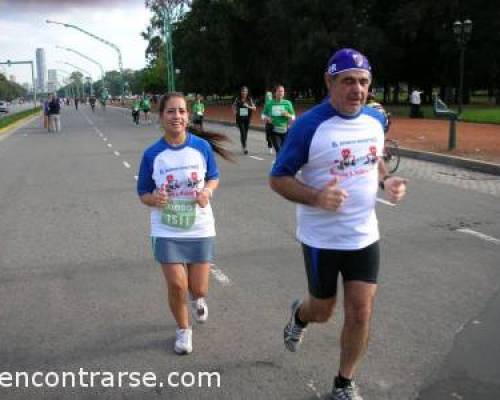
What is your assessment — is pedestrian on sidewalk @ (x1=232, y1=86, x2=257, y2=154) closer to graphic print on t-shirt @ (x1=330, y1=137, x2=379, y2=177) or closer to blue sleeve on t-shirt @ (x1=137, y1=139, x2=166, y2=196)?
blue sleeve on t-shirt @ (x1=137, y1=139, x2=166, y2=196)

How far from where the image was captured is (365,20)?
152 feet

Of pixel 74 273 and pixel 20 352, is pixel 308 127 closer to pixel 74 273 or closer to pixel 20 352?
pixel 20 352

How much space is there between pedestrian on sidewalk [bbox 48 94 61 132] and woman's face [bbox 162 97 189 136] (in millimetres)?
28514

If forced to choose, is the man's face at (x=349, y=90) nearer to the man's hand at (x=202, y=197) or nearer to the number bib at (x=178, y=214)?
the man's hand at (x=202, y=197)

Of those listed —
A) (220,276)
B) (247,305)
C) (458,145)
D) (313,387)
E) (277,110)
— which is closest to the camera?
(313,387)

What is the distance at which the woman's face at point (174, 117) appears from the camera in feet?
13.1

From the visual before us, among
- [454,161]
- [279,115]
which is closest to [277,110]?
[279,115]

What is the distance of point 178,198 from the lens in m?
4.03

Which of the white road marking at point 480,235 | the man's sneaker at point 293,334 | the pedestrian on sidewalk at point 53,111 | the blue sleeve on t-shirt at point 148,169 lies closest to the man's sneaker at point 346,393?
the man's sneaker at point 293,334

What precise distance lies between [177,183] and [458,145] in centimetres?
1467

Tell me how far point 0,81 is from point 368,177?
16674cm

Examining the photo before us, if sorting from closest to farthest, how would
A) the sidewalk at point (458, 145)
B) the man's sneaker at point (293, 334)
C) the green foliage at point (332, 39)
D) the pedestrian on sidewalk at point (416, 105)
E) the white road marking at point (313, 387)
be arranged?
the white road marking at point (313, 387), the man's sneaker at point (293, 334), the sidewalk at point (458, 145), the pedestrian on sidewalk at point (416, 105), the green foliage at point (332, 39)

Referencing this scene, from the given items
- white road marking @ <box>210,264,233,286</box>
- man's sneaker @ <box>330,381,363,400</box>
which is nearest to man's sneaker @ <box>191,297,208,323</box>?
white road marking @ <box>210,264,233,286</box>

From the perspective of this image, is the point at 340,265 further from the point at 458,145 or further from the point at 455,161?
the point at 458,145
